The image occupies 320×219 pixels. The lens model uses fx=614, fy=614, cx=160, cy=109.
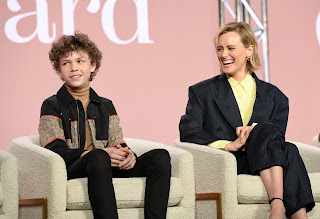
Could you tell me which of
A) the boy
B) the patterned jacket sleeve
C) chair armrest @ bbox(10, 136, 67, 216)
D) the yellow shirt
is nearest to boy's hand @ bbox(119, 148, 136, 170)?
the boy

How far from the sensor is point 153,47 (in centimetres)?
504

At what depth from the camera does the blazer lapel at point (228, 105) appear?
3418 mm

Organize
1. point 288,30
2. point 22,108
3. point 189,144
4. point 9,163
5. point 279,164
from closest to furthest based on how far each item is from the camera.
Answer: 1. point 9,163
2. point 279,164
3. point 189,144
4. point 22,108
5. point 288,30

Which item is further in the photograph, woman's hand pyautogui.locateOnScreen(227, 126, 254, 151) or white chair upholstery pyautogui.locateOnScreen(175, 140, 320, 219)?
woman's hand pyautogui.locateOnScreen(227, 126, 254, 151)

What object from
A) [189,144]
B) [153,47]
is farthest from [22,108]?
[189,144]

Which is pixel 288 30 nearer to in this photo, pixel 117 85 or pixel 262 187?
pixel 117 85

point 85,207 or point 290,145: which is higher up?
point 290,145

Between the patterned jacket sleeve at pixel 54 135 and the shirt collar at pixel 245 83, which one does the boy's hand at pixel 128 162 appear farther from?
the shirt collar at pixel 245 83

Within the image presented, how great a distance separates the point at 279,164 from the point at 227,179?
10.5 inches

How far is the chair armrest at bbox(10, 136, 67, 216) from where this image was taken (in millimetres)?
2781

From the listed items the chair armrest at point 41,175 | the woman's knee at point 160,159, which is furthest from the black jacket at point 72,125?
the woman's knee at point 160,159

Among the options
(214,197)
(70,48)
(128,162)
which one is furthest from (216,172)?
(70,48)

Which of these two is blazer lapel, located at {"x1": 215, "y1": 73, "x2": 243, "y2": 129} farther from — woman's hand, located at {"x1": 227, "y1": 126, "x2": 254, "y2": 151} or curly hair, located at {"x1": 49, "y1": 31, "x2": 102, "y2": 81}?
curly hair, located at {"x1": 49, "y1": 31, "x2": 102, "y2": 81}

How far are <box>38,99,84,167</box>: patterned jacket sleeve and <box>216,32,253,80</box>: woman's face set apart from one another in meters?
1.02
